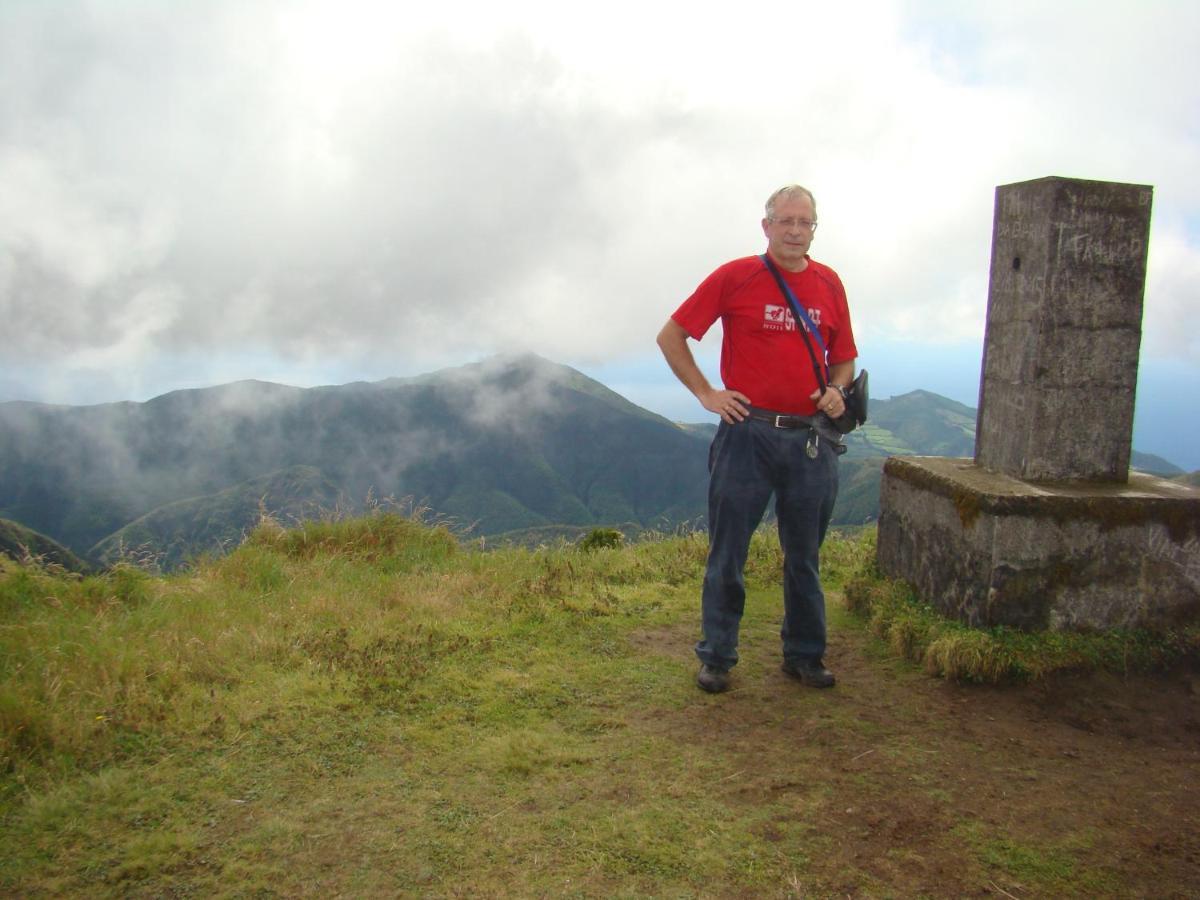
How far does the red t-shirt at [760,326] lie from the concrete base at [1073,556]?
1362mm

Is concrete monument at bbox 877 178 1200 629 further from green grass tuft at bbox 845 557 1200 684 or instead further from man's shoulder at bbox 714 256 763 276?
man's shoulder at bbox 714 256 763 276

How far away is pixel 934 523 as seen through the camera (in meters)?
5.56

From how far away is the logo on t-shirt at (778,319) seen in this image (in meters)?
4.65

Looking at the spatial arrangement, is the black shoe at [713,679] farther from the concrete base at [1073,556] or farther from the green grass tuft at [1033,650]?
the concrete base at [1073,556]

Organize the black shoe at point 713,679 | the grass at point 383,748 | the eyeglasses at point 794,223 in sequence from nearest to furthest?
the grass at point 383,748 < the eyeglasses at point 794,223 < the black shoe at point 713,679

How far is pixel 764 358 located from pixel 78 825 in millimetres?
3778

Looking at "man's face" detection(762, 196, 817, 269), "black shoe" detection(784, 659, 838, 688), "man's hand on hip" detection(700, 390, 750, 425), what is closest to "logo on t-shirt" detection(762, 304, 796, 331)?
"man's face" detection(762, 196, 817, 269)

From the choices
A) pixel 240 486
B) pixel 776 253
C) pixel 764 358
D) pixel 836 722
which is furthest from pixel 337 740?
pixel 240 486

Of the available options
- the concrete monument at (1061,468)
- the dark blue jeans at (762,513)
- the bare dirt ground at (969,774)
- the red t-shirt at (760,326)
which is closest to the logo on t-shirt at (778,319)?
the red t-shirt at (760,326)

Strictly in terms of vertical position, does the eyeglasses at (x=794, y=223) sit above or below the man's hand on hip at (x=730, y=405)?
above

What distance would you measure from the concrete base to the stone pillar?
28cm

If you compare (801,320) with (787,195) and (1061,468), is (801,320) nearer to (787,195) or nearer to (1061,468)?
(787,195)

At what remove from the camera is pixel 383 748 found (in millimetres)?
4027

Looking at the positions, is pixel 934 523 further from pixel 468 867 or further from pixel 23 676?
pixel 23 676
